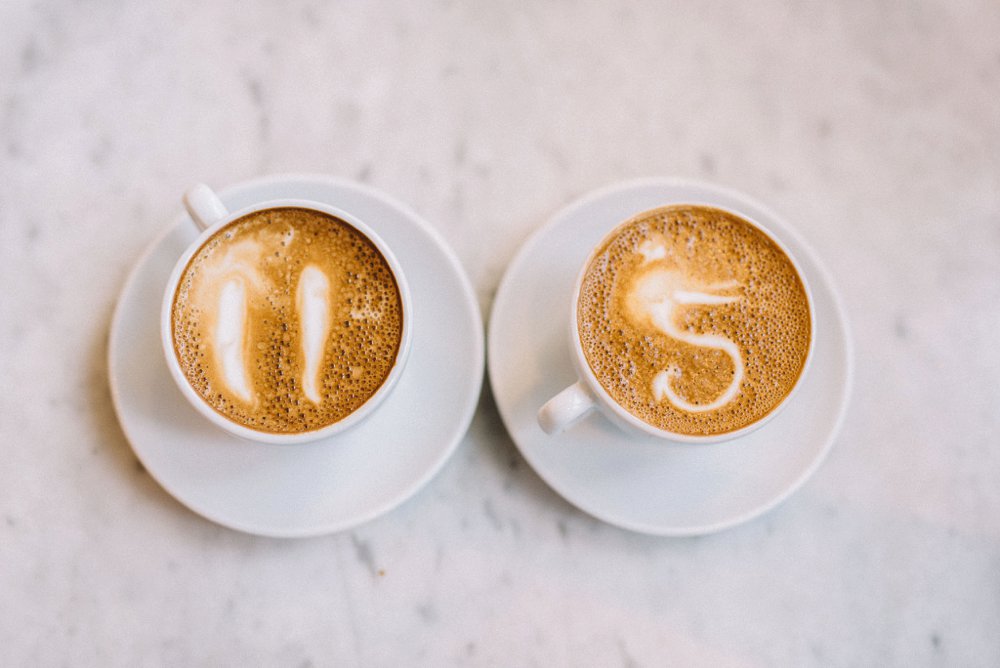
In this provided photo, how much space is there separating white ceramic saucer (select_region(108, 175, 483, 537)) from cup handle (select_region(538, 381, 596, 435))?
150mm

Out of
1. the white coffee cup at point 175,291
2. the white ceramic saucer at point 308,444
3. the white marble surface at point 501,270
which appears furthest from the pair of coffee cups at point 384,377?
the white marble surface at point 501,270

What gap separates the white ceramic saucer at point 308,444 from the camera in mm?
1090

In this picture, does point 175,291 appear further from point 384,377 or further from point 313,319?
point 384,377

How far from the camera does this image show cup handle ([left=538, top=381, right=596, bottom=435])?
975mm

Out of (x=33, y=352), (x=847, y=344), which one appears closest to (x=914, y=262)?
(x=847, y=344)

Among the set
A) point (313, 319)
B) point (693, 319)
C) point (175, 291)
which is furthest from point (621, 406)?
point (175, 291)

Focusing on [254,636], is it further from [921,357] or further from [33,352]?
[921,357]

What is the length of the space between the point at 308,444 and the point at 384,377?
0.16m

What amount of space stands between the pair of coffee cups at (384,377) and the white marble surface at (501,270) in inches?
9.2

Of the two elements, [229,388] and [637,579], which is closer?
[229,388]

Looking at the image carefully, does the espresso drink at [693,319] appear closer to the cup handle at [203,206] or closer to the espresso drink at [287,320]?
the espresso drink at [287,320]

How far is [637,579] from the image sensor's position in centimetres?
120

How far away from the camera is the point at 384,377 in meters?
1.02

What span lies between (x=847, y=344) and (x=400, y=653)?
0.79 meters
